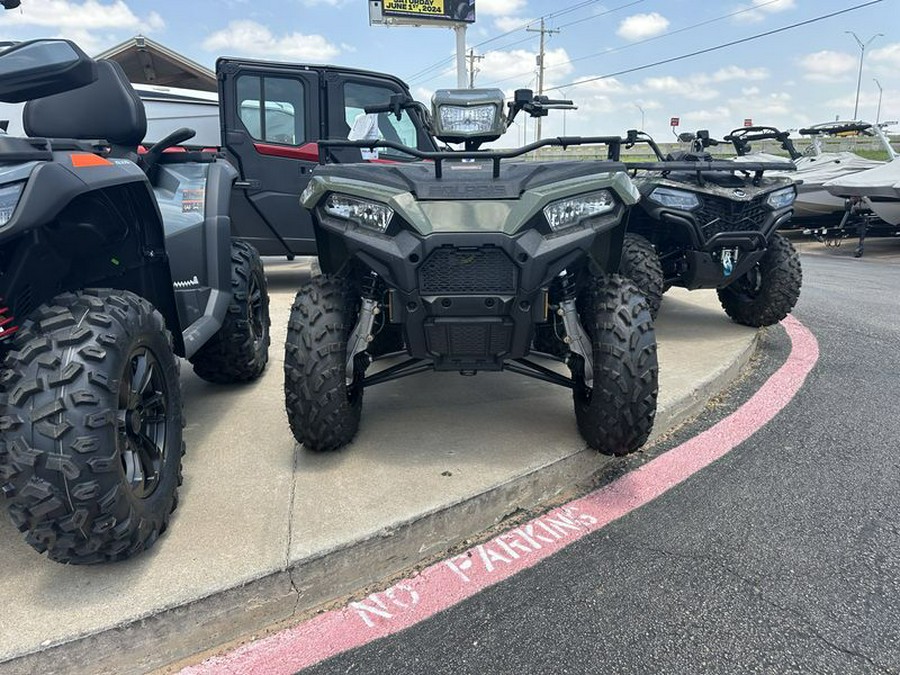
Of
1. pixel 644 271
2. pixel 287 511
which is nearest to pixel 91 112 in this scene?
pixel 287 511

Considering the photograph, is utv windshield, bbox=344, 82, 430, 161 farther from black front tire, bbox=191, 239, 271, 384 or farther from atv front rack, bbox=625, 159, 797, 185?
black front tire, bbox=191, 239, 271, 384

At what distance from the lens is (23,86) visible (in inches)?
63.0

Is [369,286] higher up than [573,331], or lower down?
higher up

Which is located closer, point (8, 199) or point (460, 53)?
point (8, 199)

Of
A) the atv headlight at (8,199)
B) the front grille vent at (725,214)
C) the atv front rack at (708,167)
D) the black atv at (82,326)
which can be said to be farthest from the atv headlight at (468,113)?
the front grille vent at (725,214)

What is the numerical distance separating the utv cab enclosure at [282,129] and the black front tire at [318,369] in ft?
13.2

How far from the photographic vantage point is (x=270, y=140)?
6387mm

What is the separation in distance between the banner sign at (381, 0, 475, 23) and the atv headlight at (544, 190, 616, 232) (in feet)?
63.7

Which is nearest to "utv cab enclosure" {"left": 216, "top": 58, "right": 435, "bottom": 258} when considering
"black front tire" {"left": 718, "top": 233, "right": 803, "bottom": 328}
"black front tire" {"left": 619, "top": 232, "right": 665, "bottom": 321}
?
"black front tire" {"left": 619, "top": 232, "right": 665, "bottom": 321}

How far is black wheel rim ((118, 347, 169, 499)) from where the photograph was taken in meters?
1.95

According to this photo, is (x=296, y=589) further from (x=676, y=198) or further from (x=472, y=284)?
(x=676, y=198)

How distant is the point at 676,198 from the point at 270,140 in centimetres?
401

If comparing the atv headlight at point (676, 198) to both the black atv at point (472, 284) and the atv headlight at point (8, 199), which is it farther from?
the atv headlight at point (8, 199)

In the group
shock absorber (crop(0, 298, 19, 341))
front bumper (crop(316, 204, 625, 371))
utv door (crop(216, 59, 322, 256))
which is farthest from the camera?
utv door (crop(216, 59, 322, 256))
